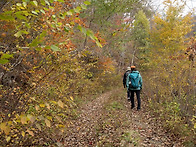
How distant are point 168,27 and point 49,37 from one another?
13284mm

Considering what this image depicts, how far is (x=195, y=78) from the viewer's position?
5875mm

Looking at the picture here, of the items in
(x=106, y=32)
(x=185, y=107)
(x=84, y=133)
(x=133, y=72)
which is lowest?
(x=84, y=133)

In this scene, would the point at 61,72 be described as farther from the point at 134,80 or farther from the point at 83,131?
the point at 134,80

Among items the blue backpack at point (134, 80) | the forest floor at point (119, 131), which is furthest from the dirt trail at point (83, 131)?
the blue backpack at point (134, 80)

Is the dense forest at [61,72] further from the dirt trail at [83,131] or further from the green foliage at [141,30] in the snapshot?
the green foliage at [141,30]

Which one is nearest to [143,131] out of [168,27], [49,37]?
[49,37]

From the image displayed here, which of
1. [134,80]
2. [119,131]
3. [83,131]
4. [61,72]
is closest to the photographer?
[61,72]

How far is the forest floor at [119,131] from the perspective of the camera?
5.00m

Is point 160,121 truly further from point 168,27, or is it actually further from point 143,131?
point 168,27

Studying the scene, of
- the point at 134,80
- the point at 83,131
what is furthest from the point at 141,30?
the point at 83,131

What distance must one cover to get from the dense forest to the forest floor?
0.96ft

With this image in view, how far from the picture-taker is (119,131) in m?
5.66

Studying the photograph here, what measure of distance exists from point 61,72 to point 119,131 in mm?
3535

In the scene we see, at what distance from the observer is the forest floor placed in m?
5.00
